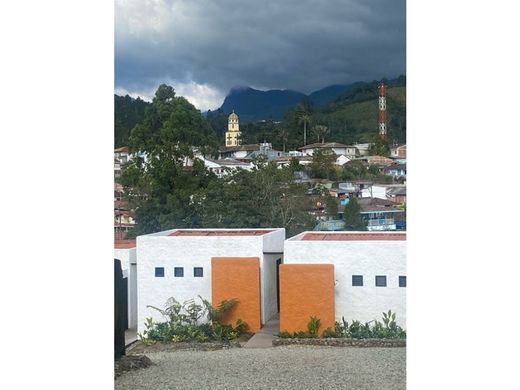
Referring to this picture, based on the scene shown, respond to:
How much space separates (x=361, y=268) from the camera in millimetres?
5648

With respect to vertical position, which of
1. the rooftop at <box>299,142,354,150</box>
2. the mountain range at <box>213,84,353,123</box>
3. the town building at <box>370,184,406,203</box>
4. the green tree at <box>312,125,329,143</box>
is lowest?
the town building at <box>370,184,406,203</box>

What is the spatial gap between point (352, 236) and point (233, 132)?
239cm

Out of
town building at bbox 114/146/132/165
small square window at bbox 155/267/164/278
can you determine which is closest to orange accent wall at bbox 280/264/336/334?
small square window at bbox 155/267/164/278

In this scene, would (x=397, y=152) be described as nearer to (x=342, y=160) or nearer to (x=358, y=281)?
(x=342, y=160)

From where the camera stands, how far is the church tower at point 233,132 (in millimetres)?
7375

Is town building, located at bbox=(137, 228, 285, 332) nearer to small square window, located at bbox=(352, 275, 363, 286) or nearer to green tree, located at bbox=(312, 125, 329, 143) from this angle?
small square window, located at bbox=(352, 275, 363, 286)

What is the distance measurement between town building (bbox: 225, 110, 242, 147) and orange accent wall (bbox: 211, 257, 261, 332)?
2.04 meters

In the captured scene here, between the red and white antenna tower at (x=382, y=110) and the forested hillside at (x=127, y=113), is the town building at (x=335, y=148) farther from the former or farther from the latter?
the forested hillside at (x=127, y=113)

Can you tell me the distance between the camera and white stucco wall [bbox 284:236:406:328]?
5.56 m

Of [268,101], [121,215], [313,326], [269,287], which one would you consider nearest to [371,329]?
[313,326]

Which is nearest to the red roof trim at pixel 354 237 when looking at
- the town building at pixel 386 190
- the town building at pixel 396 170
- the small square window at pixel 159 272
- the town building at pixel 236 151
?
the town building at pixel 386 190
